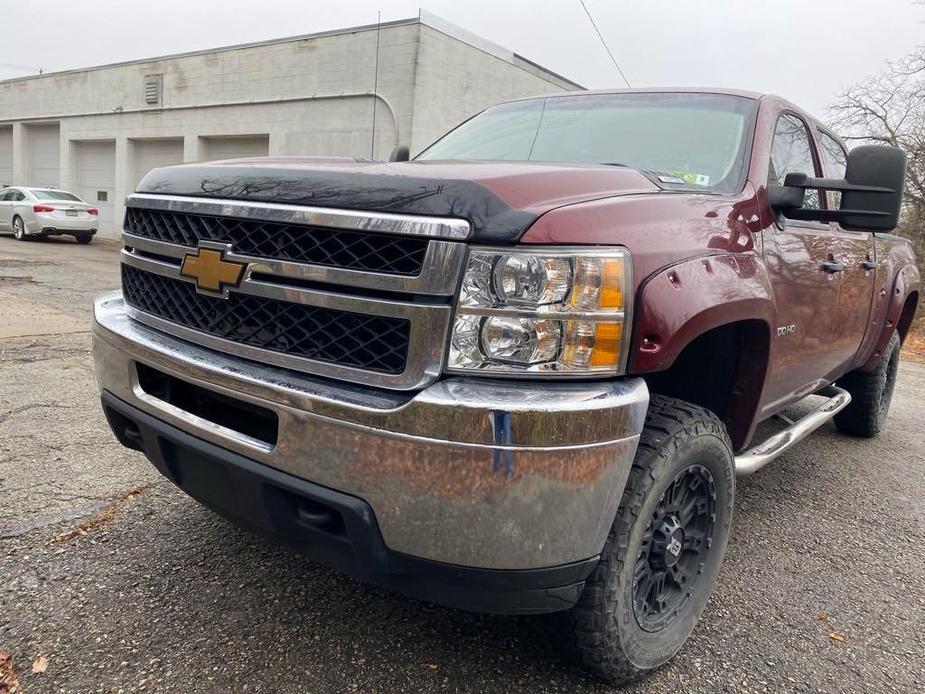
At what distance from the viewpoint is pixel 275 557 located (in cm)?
263

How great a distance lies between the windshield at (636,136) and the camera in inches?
106

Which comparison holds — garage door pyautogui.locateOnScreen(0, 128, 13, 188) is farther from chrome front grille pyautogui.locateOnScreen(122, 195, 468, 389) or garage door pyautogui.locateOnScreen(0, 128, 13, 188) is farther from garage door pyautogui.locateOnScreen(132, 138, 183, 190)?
chrome front grille pyautogui.locateOnScreen(122, 195, 468, 389)

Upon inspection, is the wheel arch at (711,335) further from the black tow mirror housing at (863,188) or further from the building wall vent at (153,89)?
the building wall vent at (153,89)

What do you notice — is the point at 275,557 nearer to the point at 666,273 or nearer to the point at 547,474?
the point at 547,474

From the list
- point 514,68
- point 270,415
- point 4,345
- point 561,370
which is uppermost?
point 514,68

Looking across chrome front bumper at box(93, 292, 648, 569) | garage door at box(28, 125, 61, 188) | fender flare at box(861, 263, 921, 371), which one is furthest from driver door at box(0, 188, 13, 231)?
chrome front bumper at box(93, 292, 648, 569)

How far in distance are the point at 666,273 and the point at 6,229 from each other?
2042 centimetres

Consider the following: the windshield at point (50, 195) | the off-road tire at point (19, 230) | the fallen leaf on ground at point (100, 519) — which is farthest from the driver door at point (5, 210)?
the fallen leaf on ground at point (100, 519)

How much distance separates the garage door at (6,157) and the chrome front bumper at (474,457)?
2907 centimetres

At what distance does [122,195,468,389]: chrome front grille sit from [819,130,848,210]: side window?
2.69 m

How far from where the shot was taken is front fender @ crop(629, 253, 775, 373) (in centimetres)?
174

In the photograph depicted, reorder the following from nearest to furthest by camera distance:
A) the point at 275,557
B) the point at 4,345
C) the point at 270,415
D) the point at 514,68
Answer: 1. the point at 270,415
2. the point at 275,557
3. the point at 4,345
4. the point at 514,68

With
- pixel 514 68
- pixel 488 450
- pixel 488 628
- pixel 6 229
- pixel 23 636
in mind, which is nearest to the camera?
pixel 488 450

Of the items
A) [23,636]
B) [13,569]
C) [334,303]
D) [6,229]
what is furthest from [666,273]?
[6,229]
